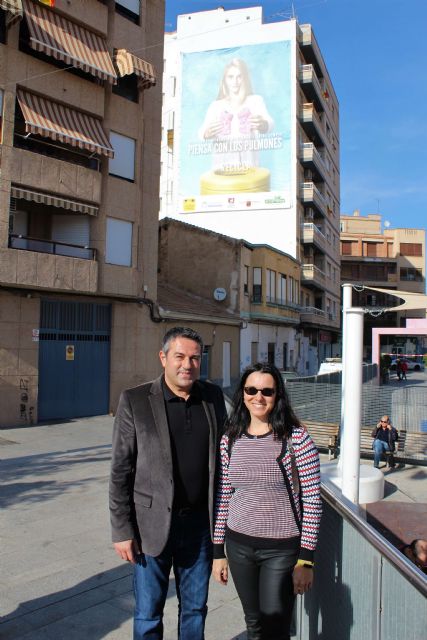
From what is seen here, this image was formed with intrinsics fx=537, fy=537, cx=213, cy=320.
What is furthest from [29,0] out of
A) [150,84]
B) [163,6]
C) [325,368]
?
[325,368]

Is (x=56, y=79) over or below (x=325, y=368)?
over

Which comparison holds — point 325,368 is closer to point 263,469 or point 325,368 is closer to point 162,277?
point 162,277

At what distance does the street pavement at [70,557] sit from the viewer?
151 inches

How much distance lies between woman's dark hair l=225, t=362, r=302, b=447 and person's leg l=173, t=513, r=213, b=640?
522 mm

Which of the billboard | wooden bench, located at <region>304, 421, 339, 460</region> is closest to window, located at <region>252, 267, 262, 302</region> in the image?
the billboard

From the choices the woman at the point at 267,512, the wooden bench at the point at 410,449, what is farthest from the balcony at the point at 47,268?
the woman at the point at 267,512

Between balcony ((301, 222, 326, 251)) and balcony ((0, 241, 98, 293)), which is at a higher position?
balcony ((301, 222, 326, 251))

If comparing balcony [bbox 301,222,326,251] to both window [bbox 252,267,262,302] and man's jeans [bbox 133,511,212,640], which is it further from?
man's jeans [bbox 133,511,212,640]

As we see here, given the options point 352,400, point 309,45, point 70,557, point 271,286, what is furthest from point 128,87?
point 309,45

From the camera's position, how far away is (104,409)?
17438 millimetres

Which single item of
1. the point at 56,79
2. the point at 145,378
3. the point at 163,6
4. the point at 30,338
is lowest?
the point at 145,378

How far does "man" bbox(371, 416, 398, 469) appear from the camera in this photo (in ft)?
35.4

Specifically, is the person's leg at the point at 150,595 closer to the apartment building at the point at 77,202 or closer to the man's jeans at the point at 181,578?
the man's jeans at the point at 181,578

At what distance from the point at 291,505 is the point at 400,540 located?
490cm
